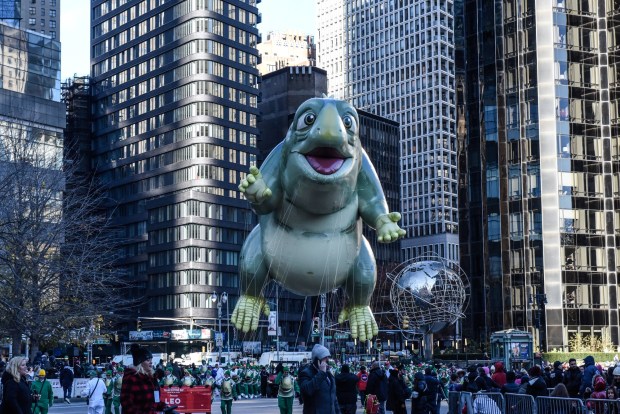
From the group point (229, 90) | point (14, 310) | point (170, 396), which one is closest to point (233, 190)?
point (229, 90)

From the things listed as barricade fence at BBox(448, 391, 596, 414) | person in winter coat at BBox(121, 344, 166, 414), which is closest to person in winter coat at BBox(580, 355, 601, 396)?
barricade fence at BBox(448, 391, 596, 414)

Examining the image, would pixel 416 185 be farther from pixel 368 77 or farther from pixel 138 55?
pixel 138 55

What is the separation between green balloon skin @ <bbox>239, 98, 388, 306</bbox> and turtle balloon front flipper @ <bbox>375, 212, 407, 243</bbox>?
8 cm

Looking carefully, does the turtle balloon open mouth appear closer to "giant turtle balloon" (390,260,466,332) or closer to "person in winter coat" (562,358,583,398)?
"person in winter coat" (562,358,583,398)

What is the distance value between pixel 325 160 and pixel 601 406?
6.09m

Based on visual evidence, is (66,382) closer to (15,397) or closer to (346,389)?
(346,389)

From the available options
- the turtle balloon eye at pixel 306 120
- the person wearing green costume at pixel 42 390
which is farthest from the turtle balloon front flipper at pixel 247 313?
the person wearing green costume at pixel 42 390

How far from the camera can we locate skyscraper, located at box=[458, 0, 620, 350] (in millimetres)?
57438

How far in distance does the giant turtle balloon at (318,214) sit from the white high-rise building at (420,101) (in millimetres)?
113116

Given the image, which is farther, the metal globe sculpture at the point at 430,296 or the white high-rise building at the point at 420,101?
the white high-rise building at the point at 420,101

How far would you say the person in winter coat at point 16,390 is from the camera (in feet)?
33.3

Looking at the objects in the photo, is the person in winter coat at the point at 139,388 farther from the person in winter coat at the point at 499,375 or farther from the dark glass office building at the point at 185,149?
the dark glass office building at the point at 185,149

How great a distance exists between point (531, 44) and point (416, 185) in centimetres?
7187

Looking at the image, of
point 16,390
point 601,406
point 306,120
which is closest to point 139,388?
point 16,390
